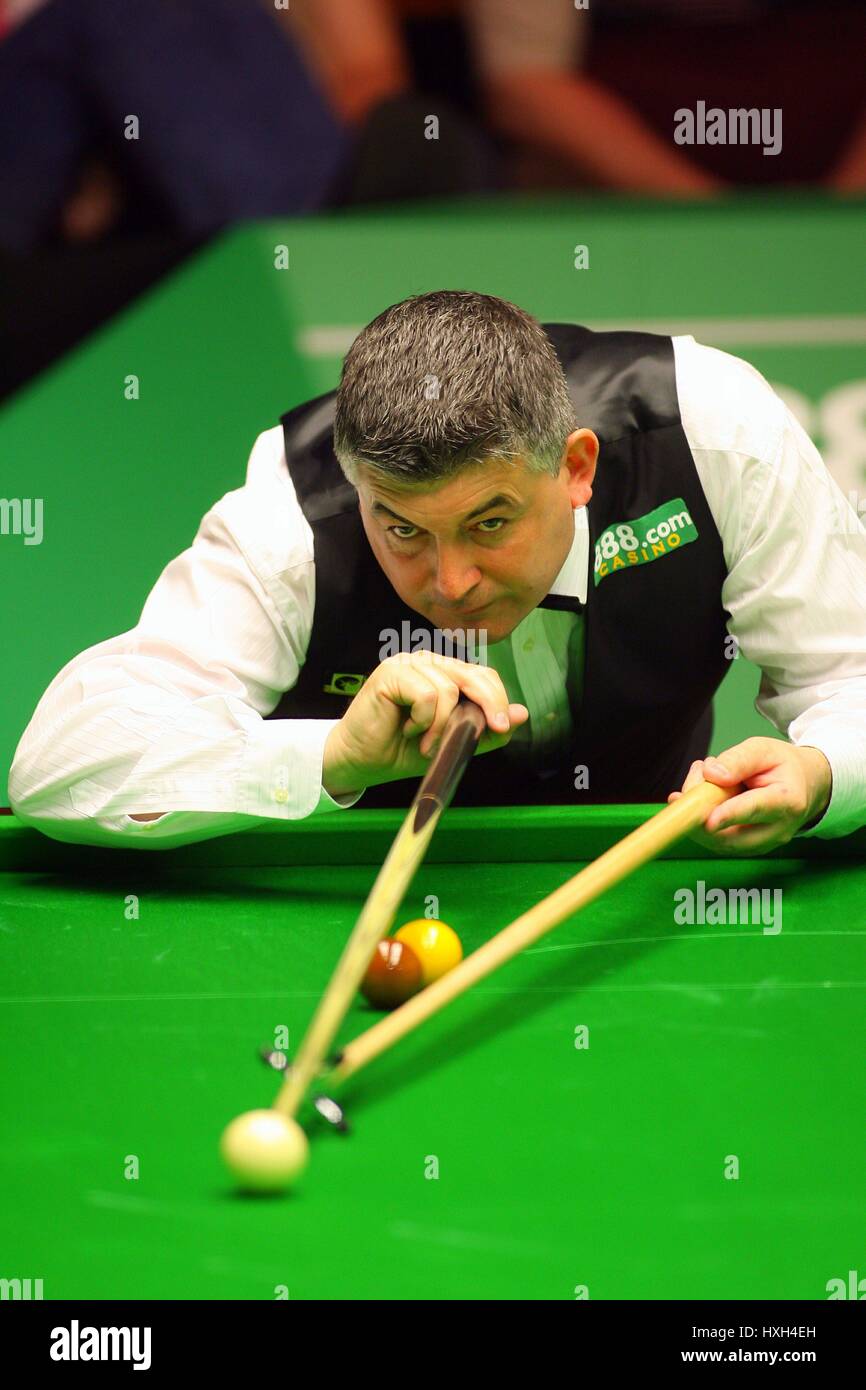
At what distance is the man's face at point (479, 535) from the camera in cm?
209

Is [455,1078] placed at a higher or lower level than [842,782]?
lower

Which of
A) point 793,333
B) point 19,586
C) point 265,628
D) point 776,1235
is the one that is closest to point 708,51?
→ point 793,333

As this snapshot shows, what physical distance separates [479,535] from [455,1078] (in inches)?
31.1

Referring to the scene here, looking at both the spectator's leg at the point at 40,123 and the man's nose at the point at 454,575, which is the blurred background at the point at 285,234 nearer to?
the spectator's leg at the point at 40,123

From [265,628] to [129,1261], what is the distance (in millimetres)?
1258

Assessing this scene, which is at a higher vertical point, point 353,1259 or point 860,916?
point 860,916

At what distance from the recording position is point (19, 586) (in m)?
4.56

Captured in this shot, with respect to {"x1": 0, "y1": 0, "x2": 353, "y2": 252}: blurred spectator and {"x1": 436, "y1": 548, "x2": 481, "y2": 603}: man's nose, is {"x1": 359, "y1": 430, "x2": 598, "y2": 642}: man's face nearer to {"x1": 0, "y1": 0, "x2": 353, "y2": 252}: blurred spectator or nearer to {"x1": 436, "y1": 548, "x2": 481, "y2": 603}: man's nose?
{"x1": 436, "y1": 548, "x2": 481, "y2": 603}: man's nose

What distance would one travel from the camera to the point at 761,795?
2111mm

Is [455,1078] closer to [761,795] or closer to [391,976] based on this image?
[391,976]

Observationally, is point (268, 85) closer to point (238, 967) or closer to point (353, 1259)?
point (238, 967)

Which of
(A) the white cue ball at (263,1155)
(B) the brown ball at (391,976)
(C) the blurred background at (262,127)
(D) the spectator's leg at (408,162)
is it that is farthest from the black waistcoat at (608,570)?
(C) the blurred background at (262,127)

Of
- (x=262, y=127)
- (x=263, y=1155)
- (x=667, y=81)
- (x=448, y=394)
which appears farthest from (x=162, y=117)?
(x=263, y=1155)
